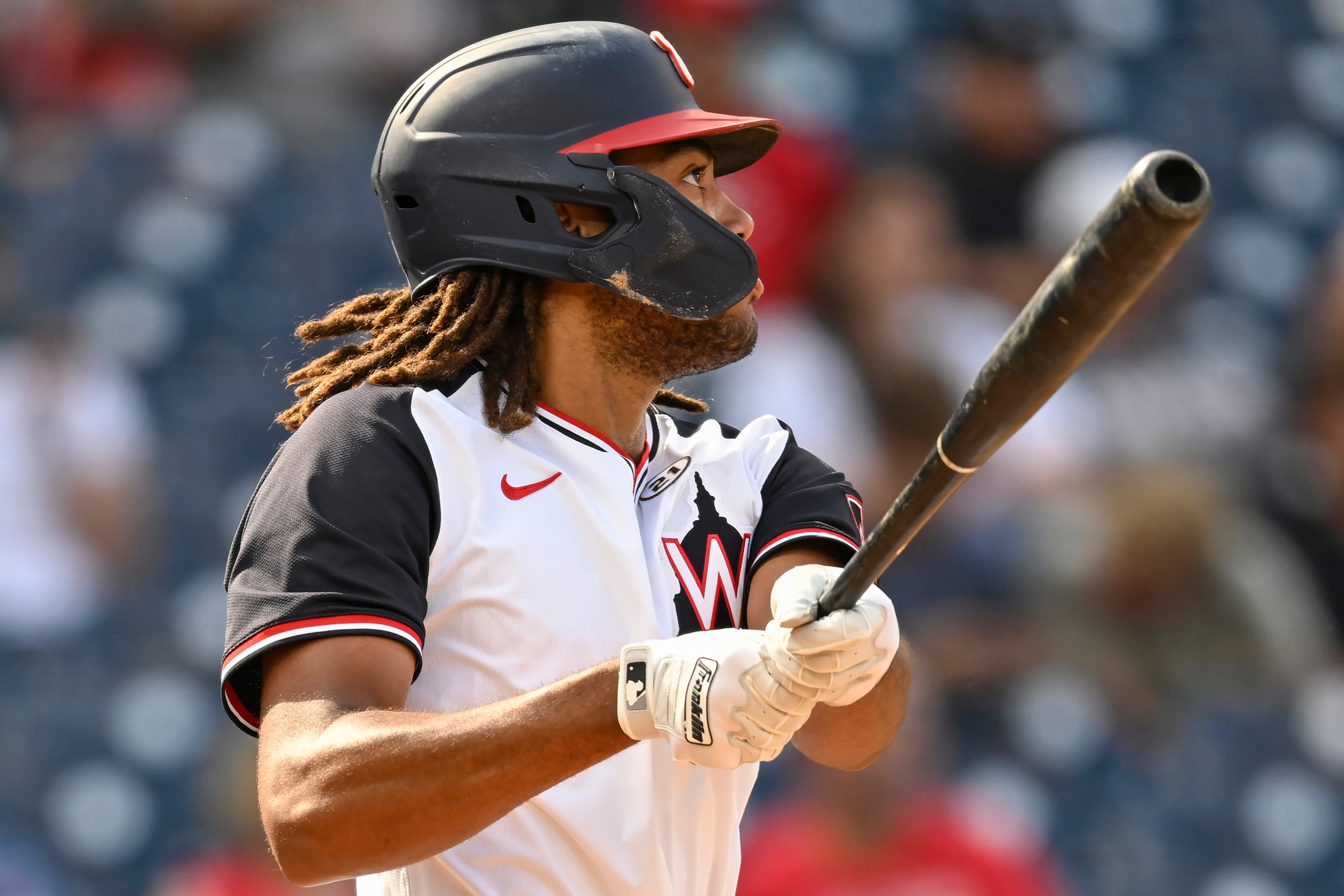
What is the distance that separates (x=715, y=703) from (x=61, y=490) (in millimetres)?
4069

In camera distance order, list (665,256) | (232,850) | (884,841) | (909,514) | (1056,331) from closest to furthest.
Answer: (1056,331) → (909,514) → (665,256) → (884,841) → (232,850)

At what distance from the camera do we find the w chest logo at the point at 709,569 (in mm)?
2502

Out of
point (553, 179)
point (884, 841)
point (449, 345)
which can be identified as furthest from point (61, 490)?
point (553, 179)

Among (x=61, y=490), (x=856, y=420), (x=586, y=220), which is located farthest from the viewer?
(x=856, y=420)

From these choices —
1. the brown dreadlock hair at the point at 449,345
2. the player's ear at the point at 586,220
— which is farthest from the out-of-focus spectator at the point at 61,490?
the player's ear at the point at 586,220

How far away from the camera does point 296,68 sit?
20.9ft

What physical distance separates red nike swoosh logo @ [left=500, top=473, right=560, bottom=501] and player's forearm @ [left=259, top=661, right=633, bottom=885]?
1.38ft

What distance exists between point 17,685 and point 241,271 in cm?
175

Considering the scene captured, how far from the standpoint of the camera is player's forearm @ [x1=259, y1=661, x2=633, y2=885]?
6.43 ft

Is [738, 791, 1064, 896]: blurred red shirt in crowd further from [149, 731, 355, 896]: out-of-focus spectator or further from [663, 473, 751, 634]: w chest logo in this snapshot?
[663, 473, 751, 634]: w chest logo

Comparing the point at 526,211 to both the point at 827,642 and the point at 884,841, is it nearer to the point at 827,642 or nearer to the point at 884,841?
the point at 827,642

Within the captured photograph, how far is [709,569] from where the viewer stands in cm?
256

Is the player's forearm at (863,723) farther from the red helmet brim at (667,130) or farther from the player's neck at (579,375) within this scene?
the red helmet brim at (667,130)

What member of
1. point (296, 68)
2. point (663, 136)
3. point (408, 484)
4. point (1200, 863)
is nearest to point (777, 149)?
point (296, 68)
